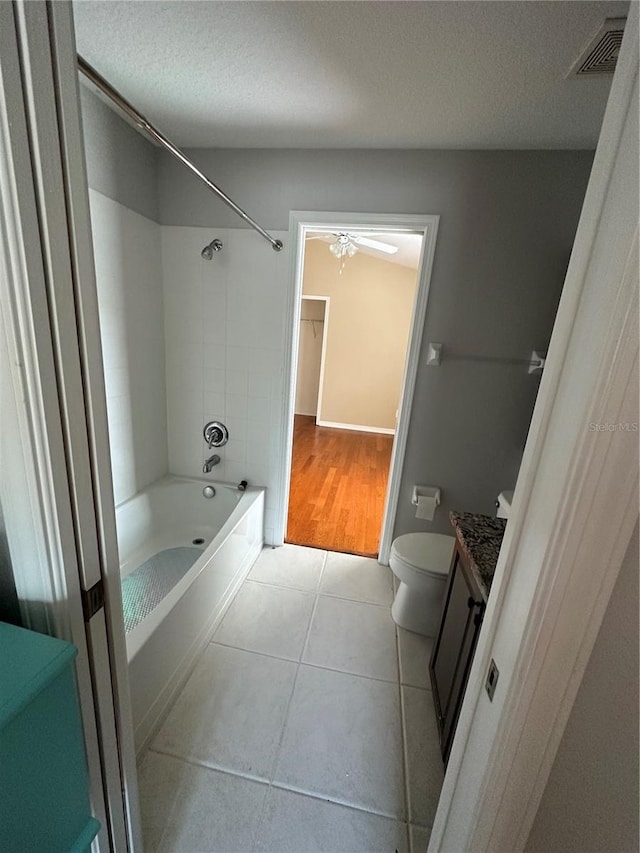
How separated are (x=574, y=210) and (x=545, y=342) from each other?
64 centimetres

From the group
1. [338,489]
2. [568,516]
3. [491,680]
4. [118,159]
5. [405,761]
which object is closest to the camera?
[568,516]

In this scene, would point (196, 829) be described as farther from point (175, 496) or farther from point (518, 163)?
point (518, 163)

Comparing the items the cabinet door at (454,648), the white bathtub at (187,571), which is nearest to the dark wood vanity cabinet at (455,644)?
the cabinet door at (454,648)

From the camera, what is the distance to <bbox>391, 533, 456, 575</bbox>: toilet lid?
1696 mm

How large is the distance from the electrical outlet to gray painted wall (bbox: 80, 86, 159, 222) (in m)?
2.29

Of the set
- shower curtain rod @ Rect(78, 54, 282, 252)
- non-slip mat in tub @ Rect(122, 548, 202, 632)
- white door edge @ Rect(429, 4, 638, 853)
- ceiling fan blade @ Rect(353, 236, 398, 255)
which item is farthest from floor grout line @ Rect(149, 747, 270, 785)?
ceiling fan blade @ Rect(353, 236, 398, 255)

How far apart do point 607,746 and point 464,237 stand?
1987 mm

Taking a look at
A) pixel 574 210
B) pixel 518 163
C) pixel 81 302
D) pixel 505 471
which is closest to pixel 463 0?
pixel 518 163

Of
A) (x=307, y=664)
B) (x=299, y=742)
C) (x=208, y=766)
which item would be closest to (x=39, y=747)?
(x=208, y=766)

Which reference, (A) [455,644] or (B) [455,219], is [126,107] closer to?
(B) [455,219]

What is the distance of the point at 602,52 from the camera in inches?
42.1

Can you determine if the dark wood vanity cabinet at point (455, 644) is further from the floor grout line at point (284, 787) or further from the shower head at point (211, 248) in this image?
the shower head at point (211, 248)

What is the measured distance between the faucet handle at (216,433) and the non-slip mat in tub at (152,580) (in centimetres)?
71

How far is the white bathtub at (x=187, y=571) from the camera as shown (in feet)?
4.09
